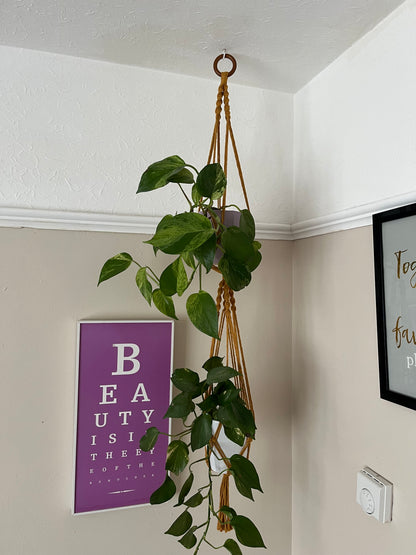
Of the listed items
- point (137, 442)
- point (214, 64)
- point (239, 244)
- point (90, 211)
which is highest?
point (214, 64)

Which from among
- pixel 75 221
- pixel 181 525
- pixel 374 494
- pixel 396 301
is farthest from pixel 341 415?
pixel 75 221

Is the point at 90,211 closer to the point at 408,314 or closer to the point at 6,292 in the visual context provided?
the point at 6,292

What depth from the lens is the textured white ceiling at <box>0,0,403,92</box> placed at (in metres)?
0.96

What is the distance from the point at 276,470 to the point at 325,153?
0.91 meters

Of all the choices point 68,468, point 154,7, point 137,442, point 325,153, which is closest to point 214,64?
point 154,7

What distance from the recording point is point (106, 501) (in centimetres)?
116

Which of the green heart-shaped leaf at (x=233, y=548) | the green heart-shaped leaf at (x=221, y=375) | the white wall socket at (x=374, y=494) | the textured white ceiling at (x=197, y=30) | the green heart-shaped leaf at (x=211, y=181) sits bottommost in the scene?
the green heart-shaped leaf at (x=233, y=548)

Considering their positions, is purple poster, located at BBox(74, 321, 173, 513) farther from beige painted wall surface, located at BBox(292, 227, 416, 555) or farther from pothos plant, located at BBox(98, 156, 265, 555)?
beige painted wall surface, located at BBox(292, 227, 416, 555)

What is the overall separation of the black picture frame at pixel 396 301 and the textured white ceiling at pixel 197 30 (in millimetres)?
449

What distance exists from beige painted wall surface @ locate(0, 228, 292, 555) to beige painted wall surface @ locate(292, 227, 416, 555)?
296 mm

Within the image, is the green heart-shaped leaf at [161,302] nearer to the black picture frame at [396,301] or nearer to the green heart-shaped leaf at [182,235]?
the green heart-shaped leaf at [182,235]

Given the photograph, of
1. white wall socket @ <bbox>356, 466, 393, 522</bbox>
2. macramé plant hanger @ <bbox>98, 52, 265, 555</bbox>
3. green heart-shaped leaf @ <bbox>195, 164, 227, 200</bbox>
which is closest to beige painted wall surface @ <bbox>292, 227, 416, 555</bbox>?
white wall socket @ <bbox>356, 466, 393, 522</bbox>

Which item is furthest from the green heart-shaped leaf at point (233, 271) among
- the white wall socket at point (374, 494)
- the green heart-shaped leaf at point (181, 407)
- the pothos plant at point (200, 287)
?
the white wall socket at point (374, 494)

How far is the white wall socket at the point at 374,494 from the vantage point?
94 centimetres
